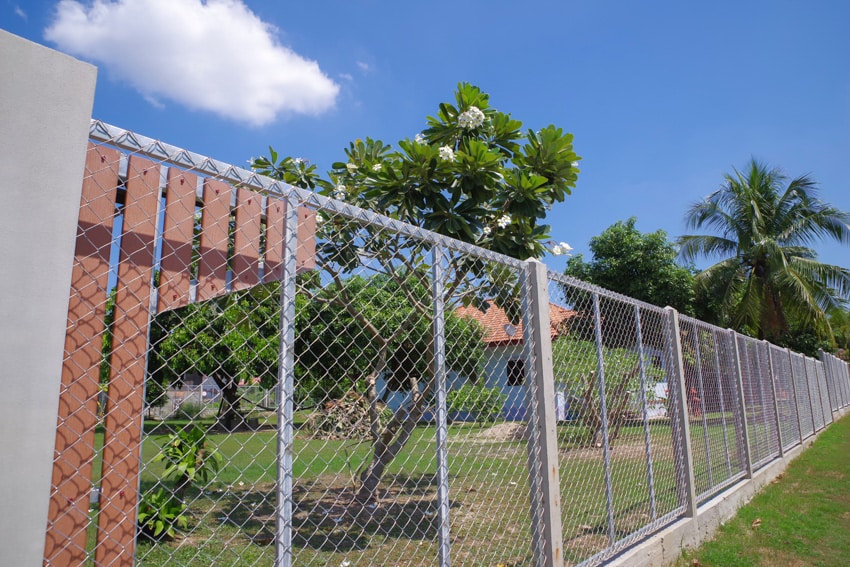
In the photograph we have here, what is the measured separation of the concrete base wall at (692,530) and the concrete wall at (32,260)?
139 inches

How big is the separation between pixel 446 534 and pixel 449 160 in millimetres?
3749

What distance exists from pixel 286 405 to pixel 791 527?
249 inches

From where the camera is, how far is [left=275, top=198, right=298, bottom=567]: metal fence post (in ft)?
6.29

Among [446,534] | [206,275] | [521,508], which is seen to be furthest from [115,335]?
[521,508]

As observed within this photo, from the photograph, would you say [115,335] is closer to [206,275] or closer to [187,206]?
[206,275]

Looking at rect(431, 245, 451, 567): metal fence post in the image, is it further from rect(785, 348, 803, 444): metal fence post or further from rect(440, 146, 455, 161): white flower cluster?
rect(785, 348, 803, 444): metal fence post

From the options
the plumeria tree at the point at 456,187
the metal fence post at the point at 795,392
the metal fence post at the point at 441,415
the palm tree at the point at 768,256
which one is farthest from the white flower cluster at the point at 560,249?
the palm tree at the point at 768,256

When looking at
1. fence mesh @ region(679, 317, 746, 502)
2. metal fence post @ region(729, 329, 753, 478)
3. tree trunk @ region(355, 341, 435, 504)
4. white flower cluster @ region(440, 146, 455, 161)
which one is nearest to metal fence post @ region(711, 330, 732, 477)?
fence mesh @ region(679, 317, 746, 502)

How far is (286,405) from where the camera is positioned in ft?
6.50

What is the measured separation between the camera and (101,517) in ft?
5.38

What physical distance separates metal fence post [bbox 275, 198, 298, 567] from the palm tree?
64.4ft

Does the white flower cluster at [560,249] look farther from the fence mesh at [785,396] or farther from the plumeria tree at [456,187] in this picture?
the fence mesh at [785,396]

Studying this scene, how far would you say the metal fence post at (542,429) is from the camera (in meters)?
3.20

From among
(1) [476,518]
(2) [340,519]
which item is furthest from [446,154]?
(1) [476,518]
